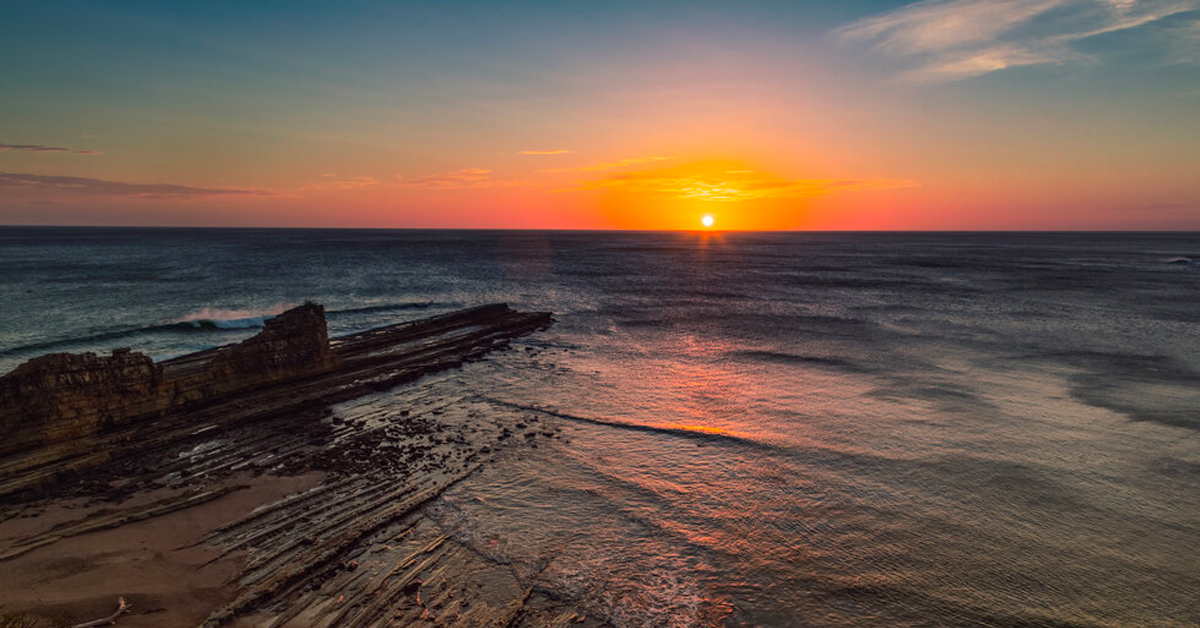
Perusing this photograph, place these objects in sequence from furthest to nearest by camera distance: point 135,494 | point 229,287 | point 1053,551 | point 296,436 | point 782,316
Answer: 1. point 229,287
2. point 782,316
3. point 296,436
4. point 135,494
5. point 1053,551

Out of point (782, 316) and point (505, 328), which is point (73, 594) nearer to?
point (505, 328)

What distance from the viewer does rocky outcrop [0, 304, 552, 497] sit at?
14.2 metres

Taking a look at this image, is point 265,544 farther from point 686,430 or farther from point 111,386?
point 686,430

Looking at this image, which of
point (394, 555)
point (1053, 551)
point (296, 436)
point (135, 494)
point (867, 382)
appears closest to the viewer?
point (394, 555)

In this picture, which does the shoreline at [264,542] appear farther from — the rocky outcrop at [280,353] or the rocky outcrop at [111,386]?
the rocky outcrop at [280,353]

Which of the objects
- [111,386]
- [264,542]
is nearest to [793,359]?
[264,542]

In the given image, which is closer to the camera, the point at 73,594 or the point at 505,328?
the point at 73,594

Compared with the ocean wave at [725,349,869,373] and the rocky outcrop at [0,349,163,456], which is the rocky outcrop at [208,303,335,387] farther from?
the ocean wave at [725,349,869,373]

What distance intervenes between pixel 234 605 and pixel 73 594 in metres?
3.01

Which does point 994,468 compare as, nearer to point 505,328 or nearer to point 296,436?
point 296,436

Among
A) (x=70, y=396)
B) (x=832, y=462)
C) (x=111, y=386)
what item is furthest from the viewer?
(x=111, y=386)

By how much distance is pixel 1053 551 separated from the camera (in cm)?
1109

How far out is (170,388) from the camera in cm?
1770

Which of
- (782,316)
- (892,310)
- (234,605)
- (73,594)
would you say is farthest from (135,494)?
(892,310)
